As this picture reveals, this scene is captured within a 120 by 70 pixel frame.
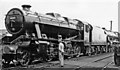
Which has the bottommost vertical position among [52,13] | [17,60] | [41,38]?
[17,60]

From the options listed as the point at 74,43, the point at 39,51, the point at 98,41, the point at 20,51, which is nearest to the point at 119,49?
the point at 39,51

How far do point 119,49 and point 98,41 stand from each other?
1762 cm

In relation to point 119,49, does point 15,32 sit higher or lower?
higher

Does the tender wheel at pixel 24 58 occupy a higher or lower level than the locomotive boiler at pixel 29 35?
lower

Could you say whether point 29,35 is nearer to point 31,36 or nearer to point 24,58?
point 31,36

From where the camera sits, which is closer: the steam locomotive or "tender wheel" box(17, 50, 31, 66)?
"tender wheel" box(17, 50, 31, 66)

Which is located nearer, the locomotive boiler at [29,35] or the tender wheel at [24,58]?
the tender wheel at [24,58]

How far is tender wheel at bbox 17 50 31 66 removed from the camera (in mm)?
15206

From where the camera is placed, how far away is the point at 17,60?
15297 millimetres

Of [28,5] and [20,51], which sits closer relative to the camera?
[20,51]

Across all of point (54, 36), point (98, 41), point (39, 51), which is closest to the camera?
point (39, 51)

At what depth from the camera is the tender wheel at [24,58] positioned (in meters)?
15.2

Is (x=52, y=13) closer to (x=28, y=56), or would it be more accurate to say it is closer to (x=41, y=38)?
(x=41, y=38)

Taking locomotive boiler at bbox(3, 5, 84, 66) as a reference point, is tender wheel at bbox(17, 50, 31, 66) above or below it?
below
